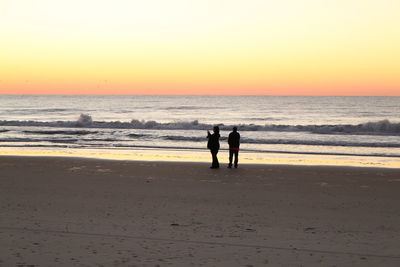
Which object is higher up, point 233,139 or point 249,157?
point 233,139

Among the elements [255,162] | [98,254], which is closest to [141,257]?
[98,254]

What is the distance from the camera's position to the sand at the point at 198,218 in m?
6.06

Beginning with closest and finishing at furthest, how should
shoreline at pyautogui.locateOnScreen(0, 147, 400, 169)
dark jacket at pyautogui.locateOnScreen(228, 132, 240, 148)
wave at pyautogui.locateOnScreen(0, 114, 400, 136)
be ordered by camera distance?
dark jacket at pyautogui.locateOnScreen(228, 132, 240, 148)
shoreline at pyautogui.locateOnScreen(0, 147, 400, 169)
wave at pyautogui.locateOnScreen(0, 114, 400, 136)

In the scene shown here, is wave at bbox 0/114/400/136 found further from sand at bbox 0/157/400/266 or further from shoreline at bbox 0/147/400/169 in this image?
sand at bbox 0/157/400/266

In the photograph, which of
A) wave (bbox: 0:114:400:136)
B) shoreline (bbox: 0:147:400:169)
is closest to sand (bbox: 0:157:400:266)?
shoreline (bbox: 0:147:400:169)

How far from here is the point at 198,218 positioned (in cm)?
833

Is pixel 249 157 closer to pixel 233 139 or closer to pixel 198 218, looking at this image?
pixel 233 139

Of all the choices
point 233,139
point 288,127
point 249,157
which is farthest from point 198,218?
point 288,127

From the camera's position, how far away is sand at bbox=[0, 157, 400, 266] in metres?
6.06

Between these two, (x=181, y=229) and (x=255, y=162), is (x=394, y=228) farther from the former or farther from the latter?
(x=255, y=162)

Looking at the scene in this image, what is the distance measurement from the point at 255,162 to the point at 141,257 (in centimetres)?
1252

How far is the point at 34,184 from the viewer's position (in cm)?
1219

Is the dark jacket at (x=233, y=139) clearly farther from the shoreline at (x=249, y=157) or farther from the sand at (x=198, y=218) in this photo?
the shoreline at (x=249, y=157)

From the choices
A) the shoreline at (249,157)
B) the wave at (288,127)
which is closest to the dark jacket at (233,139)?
the shoreline at (249,157)
